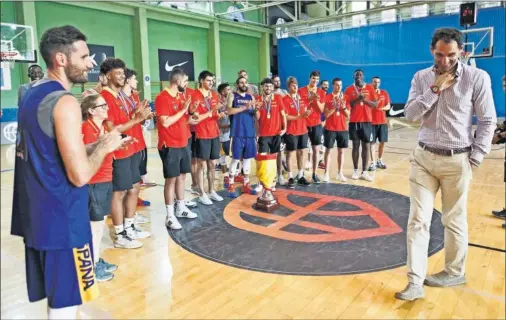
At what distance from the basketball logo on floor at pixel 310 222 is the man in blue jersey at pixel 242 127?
0.45 meters

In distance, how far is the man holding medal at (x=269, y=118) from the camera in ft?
17.4

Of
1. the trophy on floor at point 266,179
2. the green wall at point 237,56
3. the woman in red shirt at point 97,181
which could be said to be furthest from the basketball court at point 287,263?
the green wall at point 237,56

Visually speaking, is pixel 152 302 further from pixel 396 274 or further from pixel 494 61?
pixel 494 61

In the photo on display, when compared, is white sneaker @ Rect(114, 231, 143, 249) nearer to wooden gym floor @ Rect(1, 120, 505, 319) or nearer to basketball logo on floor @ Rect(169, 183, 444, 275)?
wooden gym floor @ Rect(1, 120, 505, 319)

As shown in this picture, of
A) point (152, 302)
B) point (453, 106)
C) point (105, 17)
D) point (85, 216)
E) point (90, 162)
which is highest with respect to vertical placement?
point (105, 17)

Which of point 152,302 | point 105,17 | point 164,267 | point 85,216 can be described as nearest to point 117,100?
point 164,267

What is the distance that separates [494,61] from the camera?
1221cm

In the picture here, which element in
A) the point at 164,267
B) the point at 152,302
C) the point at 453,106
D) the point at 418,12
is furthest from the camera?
the point at 418,12

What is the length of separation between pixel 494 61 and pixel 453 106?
472 inches

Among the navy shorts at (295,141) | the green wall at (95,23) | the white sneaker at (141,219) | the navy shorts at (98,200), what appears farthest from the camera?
the green wall at (95,23)

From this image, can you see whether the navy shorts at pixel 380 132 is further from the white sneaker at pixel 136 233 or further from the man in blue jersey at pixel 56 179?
the man in blue jersey at pixel 56 179

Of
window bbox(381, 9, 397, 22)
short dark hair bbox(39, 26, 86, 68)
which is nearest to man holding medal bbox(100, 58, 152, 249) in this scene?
short dark hair bbox(39, 26, 86, 68)

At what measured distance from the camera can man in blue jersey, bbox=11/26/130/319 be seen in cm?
140

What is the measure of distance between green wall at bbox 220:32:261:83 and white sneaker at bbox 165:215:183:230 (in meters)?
12.9
